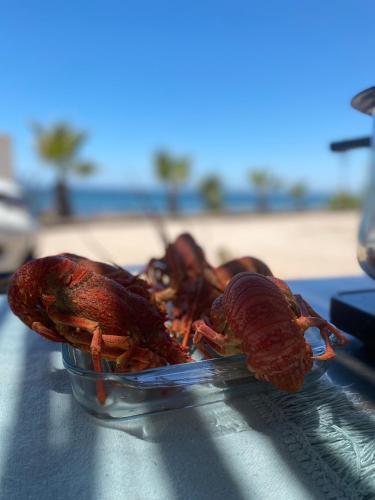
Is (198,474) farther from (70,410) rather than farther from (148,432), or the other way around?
(70,410)

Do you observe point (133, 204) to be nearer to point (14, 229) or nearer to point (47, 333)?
point (47, 333)

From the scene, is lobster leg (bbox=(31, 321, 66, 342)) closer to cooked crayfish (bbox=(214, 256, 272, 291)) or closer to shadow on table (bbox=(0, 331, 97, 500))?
shadow on table (bbox=(0, 331, 97, 500))

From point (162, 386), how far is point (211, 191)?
1850 centimetres

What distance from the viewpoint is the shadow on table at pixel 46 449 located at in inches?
19.8

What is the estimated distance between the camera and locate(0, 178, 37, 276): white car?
147 inches

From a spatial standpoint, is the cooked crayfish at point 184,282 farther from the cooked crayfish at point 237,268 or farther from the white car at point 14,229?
the white car at point 14,229

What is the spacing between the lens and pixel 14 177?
5.53m

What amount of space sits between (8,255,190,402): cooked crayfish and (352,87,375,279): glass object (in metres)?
0.45

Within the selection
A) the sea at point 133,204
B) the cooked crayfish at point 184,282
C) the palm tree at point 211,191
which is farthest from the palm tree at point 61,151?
the cooked crayfish at point 184,282

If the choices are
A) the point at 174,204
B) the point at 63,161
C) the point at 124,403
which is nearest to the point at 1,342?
the point at 124,403

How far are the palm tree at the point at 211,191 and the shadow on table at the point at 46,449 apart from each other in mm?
18212

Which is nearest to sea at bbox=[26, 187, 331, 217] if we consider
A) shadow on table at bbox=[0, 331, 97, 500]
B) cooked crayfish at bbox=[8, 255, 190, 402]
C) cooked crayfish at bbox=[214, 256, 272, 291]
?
cooked crayfish at bbox=[214, 256, 272, 291]

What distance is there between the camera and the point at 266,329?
66 cm

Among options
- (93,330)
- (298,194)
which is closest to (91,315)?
(93,330)
